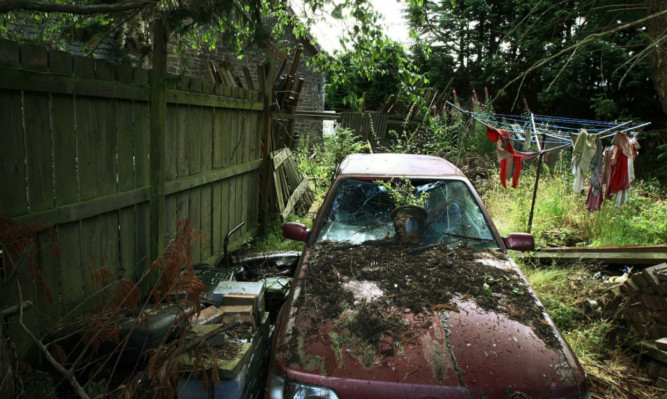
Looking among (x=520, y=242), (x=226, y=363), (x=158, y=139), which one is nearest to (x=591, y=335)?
(x=520, y=242)

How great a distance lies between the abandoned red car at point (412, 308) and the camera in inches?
76.9

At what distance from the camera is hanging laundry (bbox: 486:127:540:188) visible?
5816mm

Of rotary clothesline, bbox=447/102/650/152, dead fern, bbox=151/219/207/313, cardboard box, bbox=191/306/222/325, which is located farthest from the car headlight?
rotary clothesline, bbox=447/102/650/152

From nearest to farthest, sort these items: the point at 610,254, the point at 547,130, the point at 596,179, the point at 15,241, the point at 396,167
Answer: the point at 15,241
the point at 396,167
the point at 610,254
the point at 596,179
the point at 547,130

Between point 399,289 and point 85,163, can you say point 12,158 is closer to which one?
point 85,163

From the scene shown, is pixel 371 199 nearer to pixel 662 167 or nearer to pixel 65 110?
pixel 65 110

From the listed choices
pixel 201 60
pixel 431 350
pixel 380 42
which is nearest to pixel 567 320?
pixel 431 350

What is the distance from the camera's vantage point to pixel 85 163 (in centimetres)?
276

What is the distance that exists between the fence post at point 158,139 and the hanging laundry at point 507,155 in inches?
169

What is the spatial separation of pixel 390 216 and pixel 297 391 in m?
1.83

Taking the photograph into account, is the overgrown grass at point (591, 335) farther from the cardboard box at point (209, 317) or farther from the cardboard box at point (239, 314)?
the cardboard box at point (209, 317)

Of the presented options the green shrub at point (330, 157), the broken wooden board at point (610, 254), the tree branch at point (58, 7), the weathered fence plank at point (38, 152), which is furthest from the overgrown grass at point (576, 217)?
the weathered fence plank at point (38, 152)

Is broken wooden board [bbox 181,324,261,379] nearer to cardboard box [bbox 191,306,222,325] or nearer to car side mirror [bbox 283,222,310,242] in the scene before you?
cardboard box [bbox 191,306,222,325]

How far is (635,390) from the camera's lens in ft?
10.7
